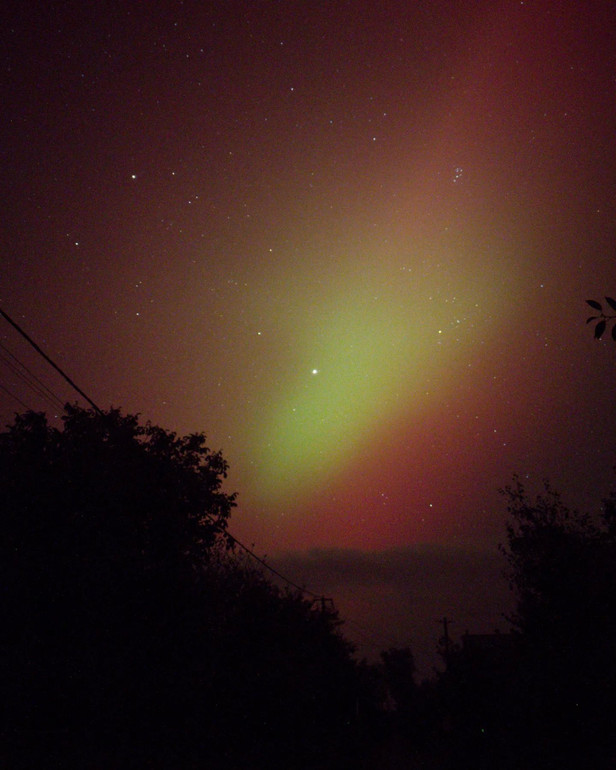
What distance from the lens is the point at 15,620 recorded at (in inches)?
494

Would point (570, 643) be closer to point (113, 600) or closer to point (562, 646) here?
point (562, 646)

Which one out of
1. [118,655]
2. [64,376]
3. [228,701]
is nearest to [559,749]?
[118,655]

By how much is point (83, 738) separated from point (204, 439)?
29.9 ft

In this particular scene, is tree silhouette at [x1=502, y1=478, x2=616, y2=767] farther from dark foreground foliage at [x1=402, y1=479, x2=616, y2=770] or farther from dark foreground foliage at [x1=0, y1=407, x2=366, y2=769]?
dark foreground foliage at [x1=0, y1=407, x2=366, y2=769]

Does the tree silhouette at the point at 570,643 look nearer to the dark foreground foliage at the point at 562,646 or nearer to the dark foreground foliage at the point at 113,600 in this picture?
the dark foreground foliage at the point at 562,646

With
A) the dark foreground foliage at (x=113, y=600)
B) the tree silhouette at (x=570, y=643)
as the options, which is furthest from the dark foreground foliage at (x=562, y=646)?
the dark foreground foliage at (x=113, y=600)

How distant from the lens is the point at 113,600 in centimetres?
1393

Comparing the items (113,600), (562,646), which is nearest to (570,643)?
(562,646)

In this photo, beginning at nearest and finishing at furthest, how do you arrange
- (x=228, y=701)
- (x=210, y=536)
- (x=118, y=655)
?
1. (x=118, y=655)
2. (x=210, y=536)
3. (x=228, y=701)

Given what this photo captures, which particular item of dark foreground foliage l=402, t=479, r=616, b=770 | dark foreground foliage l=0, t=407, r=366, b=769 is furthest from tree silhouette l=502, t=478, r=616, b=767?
dark foreground foliage l=0, t=407, r=366, b=769

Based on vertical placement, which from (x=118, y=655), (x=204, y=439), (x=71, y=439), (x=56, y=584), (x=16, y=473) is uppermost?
(x=204, y=439)

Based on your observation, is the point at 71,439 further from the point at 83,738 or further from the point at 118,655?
the point at 83,738

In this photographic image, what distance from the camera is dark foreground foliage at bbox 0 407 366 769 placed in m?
12.7

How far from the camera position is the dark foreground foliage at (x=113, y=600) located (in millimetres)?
12680
